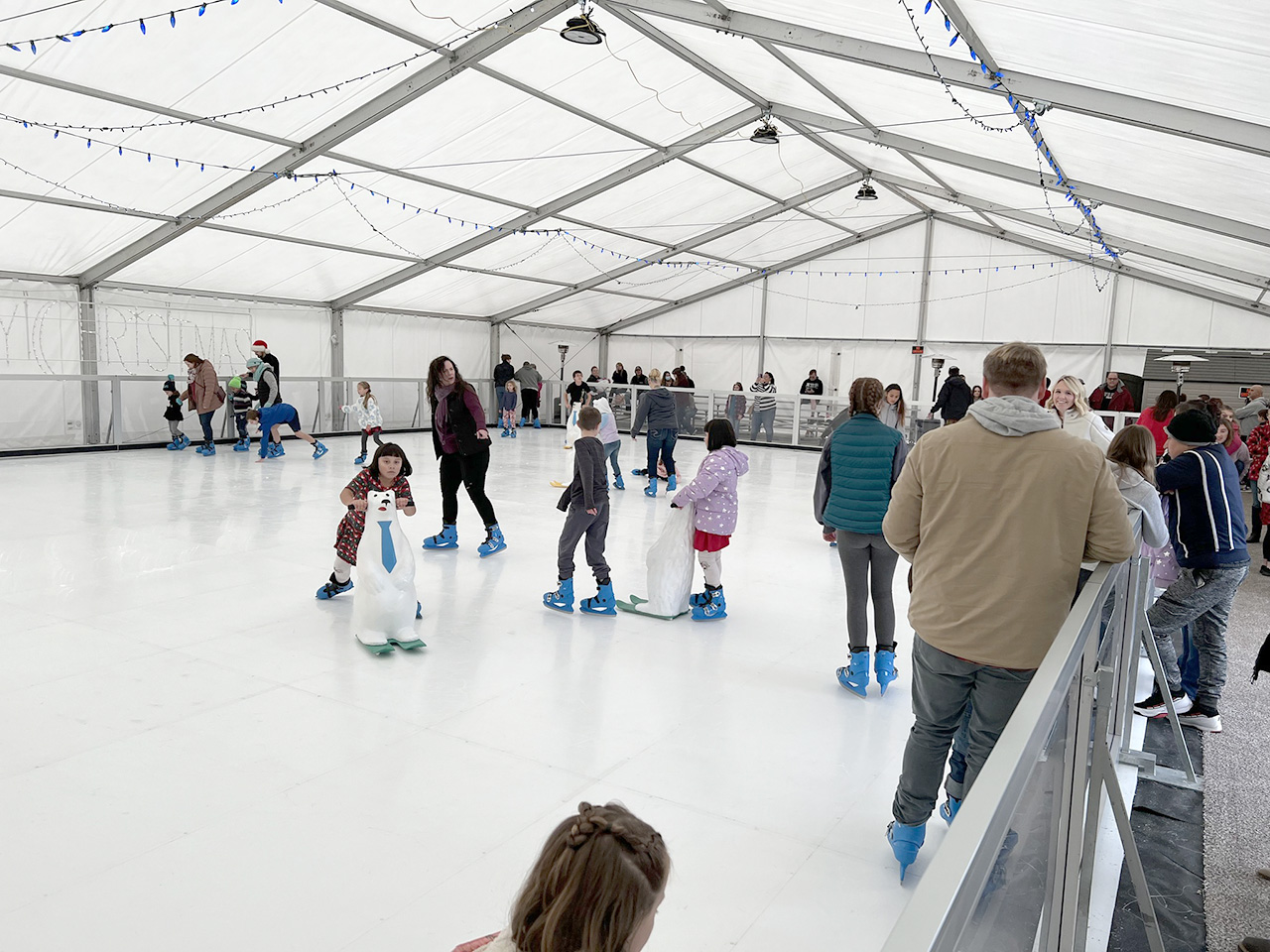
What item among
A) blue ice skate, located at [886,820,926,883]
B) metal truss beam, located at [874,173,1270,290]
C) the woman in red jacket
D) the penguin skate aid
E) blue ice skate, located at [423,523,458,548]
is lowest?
blue ice skate, located at [886,820,926,883]

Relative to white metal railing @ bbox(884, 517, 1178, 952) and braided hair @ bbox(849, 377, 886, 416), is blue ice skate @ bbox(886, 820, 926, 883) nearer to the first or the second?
white metal railing @ bbox(884, 517, 1178, 952)

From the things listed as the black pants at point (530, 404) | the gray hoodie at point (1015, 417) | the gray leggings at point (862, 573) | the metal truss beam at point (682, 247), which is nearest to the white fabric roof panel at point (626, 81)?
the metal truss beam at point (682, 247)

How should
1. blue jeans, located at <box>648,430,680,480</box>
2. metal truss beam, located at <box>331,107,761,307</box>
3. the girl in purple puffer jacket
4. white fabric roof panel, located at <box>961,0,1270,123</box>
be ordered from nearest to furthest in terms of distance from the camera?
white fabric roof panel, located at <box>961,0,1270,123</box> < the girl in purple puffer jacket < blue jeans, located at <box>648,430,680,480</box> < metal truss beam, located at <box>331,107,761,307</box>

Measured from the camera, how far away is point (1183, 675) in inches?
153

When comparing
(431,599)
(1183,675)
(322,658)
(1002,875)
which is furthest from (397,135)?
(1002,875)

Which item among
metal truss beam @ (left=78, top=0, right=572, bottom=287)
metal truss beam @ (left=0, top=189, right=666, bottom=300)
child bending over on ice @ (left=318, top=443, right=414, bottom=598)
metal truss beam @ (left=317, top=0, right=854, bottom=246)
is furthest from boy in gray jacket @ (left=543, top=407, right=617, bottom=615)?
metal truss beam @ (left=0, top=189, right=666, bottom=300)

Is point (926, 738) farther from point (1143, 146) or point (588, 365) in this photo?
point (588, 365)

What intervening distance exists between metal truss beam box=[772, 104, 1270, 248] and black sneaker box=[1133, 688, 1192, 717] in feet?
20.6

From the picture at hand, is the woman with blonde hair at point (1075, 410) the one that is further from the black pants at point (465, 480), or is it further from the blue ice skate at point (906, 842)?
the black pants at point (465, 480)

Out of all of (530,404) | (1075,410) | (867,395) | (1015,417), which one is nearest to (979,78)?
(1075,410)

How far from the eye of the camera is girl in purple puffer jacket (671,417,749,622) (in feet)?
14.9

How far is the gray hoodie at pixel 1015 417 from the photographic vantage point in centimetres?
209

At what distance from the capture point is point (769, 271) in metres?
20.6

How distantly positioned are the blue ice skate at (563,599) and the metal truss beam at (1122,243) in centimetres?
1151
